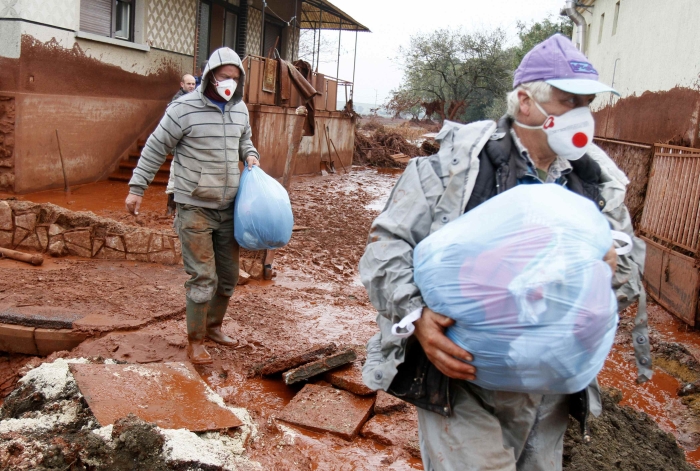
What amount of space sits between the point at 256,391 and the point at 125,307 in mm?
1604

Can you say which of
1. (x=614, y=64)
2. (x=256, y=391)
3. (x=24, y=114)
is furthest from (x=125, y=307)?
(x=614, y=64)

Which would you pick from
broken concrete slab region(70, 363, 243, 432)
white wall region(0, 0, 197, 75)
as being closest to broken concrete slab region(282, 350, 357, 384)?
broken concrete slab region(70, 363, 243, 432)

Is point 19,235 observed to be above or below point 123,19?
below

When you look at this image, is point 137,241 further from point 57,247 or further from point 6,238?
point 6,238

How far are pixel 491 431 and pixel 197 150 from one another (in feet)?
9.92

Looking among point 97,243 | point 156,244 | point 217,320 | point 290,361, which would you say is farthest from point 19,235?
point 290,361

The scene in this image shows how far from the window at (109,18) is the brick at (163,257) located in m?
5.93

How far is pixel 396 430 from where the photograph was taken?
149 inches

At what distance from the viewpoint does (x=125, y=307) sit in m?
5.25

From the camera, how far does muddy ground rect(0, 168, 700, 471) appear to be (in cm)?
317

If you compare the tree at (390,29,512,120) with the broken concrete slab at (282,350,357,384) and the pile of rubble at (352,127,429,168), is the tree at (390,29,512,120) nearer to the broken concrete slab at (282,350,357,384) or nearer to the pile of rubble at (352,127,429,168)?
the pile of rubble at (352,127,429,168)

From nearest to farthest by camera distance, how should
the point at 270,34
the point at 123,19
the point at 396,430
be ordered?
the point at 396,430 → the point at 123,19 → the point at 270,34

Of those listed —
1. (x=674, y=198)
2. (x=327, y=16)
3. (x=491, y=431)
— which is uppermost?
(x=327, y=16)

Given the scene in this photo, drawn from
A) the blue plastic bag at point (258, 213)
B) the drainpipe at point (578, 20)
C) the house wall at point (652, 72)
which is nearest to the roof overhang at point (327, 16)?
the drainpipe at point (578, 20)
